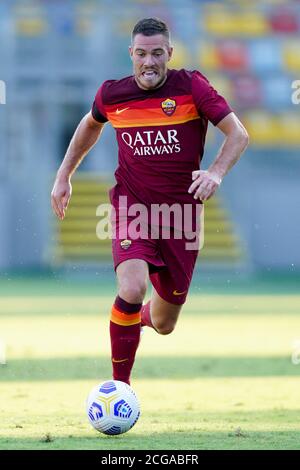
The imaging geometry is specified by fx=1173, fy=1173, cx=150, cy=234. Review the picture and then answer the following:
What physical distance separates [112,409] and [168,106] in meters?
1.61

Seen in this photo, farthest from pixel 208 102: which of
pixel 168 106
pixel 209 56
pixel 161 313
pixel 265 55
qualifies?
pixel 209 56

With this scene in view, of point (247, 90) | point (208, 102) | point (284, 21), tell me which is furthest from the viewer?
point (284, 21)

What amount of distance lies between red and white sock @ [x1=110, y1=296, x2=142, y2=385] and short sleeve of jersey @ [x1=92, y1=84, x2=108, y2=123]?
1.09m

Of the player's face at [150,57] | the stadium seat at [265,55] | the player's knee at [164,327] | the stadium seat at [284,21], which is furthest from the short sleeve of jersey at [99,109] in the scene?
the stadium seat at [284,21]

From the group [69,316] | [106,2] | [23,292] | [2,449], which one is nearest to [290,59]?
[106,2]

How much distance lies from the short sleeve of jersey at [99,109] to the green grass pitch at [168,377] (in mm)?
1491

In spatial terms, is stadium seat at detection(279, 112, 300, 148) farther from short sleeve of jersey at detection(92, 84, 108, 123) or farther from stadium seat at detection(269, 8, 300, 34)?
short sleeve of jersey at detection(92, 84, 108, 123)

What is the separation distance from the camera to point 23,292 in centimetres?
1562

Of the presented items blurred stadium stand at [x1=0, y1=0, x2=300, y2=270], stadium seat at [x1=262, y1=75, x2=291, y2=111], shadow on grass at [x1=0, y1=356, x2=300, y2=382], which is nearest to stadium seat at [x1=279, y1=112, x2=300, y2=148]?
blurred stadium stand at [x1=0, y1=0, x2=300, y2=270]

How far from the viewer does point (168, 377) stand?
7387 millimetres

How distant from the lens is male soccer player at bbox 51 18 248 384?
18.0 ft

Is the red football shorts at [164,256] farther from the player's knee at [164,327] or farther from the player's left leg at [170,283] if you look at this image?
the player's knee at [164,327]

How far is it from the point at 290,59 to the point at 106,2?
4092 mm

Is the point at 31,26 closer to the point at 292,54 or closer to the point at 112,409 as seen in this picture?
the point at 292,54
